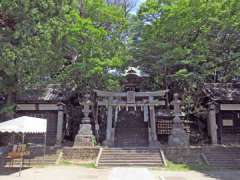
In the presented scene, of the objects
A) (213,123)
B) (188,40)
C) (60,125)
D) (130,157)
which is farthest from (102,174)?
(188,40)

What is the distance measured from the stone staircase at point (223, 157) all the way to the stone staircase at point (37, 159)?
8.62 metres

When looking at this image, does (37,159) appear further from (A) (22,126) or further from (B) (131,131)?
(B) (131,131)

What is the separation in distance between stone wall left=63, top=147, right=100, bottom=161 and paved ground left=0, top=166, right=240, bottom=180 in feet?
7.38

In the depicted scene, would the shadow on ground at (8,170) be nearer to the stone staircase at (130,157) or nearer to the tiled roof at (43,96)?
the stone staircase at (130,157)

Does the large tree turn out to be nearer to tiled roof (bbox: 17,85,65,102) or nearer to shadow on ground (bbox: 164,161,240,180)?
tiled roof (bbox: 17,85,65,102)

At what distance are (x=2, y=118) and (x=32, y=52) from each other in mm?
6286

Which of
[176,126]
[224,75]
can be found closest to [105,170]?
[176,126]

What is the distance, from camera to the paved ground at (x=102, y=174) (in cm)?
1190

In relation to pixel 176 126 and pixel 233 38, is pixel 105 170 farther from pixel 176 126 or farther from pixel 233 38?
pixel 233 38

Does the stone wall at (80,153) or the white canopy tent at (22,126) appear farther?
the stone wall at (80,153)

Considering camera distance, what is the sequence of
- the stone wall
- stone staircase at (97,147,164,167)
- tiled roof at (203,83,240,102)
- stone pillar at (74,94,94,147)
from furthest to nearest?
1. tiled roof at (203,83,240,102)
2. stone pillar at (74,94,94,147)
3. the stone wall
4. stone staircase at (97,147,164,167)

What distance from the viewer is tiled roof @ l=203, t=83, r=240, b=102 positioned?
2111cm

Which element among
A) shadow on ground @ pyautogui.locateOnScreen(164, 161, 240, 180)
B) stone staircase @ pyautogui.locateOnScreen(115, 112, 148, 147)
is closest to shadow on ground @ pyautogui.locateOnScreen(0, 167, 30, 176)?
stone staircase @ pyautogui.locateOnScreen(115, 112, 148, 147)

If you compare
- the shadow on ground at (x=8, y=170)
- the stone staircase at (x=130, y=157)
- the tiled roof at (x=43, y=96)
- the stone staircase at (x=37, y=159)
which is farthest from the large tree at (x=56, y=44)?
the shadow on ground at (x=8, y=170)
